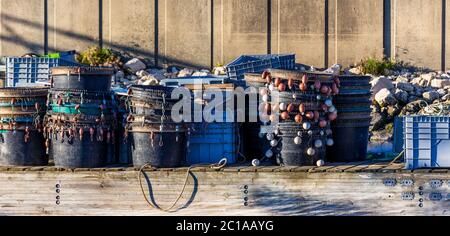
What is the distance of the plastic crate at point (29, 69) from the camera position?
10188 mm

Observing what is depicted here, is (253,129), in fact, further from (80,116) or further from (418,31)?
(418,31)

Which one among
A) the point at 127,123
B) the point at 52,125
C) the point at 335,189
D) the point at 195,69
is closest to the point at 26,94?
the point at 52,125

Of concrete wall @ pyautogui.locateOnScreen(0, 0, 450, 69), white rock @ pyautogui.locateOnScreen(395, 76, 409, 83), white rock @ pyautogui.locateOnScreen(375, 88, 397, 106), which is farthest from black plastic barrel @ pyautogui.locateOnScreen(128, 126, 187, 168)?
concrete wall @ pyautogui.locateOnScreen(0, 0, 450, 69)

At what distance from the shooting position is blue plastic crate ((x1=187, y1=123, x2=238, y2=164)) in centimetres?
848

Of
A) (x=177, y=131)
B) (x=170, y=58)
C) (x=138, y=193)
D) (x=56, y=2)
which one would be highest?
(x=56, y=2)

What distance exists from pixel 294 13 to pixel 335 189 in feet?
30.3

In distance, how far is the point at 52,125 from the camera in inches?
320

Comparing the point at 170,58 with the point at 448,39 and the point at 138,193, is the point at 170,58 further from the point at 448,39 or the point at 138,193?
the point at 138,193

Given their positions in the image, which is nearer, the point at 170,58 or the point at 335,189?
the point at 335,189

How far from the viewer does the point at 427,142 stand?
8109 mm

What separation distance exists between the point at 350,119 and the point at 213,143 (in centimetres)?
146

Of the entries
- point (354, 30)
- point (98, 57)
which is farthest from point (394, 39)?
point (98, 57)

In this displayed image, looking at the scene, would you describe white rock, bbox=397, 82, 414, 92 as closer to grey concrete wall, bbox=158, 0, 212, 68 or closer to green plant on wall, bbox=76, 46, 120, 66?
grey concrete wall, bbox=158, 0, 212, 68

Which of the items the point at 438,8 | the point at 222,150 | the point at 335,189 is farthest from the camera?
the point at 438,8
